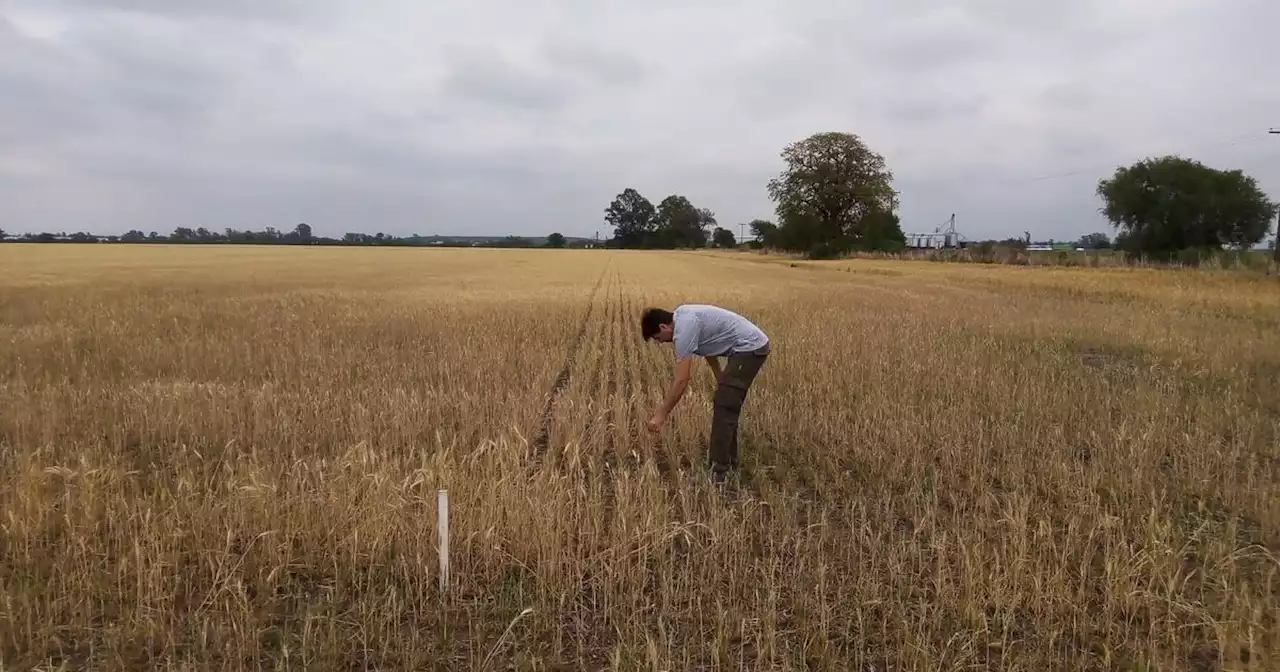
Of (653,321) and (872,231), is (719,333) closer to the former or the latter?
(653,321)

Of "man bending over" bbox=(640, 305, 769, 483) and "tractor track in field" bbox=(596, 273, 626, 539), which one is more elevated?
"man bending over" bbox=(640, 305, 769, 483)

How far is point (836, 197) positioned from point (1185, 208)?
98.6ft

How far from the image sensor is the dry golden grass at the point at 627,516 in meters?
3.47

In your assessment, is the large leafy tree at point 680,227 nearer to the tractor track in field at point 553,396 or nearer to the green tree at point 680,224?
the green tree at point 680,224

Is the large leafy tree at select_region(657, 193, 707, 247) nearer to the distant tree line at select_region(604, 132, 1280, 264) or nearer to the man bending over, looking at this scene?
the distant tree line at select_region(604, 132, 1280, 264)

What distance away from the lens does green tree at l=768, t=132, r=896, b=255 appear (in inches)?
2894

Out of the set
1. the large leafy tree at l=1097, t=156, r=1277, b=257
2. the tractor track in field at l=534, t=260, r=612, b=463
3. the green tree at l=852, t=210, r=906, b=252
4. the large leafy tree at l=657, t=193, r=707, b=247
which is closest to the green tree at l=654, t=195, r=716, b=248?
the large leafy tree at l=657, t=193, r=707, b=247

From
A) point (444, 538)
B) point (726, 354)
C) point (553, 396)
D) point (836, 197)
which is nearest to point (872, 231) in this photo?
point (836, 197)

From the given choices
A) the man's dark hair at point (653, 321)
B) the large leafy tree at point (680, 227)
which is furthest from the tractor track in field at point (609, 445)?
the large leafy tree at point (680, 227)

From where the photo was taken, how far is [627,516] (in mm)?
4613

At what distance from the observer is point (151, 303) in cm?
1941

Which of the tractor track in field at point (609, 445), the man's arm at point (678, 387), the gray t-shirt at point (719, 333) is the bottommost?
the tractor track in field at point (609, 445)

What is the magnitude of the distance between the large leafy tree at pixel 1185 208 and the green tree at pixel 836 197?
2390 centimetres

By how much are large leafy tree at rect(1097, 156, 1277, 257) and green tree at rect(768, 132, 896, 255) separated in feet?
78.4
